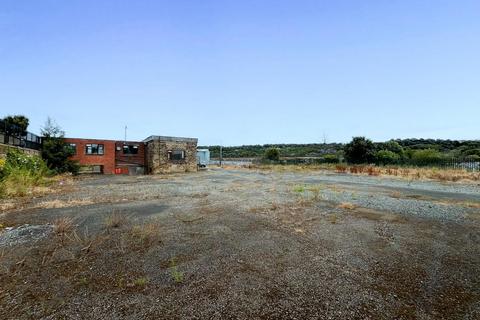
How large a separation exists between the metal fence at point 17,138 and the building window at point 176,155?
12.5 meters

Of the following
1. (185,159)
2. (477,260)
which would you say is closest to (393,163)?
(185,159)

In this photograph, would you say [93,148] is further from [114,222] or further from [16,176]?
[114,222]

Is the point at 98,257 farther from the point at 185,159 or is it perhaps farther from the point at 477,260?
the point at 185,159

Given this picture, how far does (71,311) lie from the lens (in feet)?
9.21

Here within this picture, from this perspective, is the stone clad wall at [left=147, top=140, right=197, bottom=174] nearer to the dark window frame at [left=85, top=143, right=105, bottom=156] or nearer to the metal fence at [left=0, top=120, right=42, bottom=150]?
the dark window frame at [left=85, top=143, right=105, bottom=156]

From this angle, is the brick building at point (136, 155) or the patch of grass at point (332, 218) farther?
the brick building at point (136, 155)

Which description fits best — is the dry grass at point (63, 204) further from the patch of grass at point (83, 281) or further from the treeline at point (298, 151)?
the treeline at point (298, 151)

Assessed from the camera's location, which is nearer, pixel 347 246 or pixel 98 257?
pixel 98 257

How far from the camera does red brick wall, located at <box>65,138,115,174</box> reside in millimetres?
29156

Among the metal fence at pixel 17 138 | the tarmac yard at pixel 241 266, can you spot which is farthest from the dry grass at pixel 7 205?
the metal fence at pixel 17 138

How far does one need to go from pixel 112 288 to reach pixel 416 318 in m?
3.62

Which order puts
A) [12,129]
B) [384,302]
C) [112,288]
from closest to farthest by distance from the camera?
[384,302], [112,288], [12,129]

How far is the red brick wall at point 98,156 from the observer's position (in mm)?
29156

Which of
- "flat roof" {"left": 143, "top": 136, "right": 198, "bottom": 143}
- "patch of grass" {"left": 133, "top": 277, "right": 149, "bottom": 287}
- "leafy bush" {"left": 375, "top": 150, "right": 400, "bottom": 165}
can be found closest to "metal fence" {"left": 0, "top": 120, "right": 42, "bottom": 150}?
"flat roof" {"left": 143, "top": 136, "right": 198, "bottom": 143}
